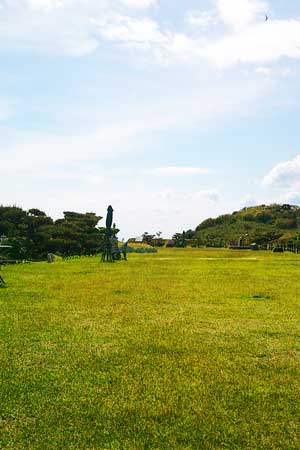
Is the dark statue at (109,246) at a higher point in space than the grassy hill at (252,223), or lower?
lower

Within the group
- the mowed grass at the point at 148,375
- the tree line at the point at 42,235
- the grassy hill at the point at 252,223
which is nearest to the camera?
the mowed grass at the point at 148,375

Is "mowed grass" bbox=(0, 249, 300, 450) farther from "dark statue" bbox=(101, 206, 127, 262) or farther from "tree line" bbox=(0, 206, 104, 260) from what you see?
"tree line" bbox=(0, 206, 104, 260)

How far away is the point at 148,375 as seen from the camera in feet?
19.1

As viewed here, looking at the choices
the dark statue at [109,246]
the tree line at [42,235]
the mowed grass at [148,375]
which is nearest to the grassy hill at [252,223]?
the tree line at [42,235]

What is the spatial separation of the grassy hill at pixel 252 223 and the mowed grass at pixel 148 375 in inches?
2939

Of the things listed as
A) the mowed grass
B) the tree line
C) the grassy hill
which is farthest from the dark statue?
the grassy hill

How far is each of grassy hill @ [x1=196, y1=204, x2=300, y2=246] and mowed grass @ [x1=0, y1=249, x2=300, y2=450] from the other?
74642mm

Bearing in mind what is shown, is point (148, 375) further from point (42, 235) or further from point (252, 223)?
point (252, 223)

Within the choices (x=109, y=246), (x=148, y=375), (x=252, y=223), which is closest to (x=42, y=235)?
(x=109, y=246)

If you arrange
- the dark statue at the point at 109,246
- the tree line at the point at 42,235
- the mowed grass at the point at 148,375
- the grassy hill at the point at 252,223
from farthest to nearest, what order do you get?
the grassy hill at the point at 252,223
the tree line at the point at 42,235
the dark statue at the point at 109,246
the mowed grass at the point at 148,375

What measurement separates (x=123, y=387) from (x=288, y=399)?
2.00m

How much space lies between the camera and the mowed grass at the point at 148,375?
4.25 metres

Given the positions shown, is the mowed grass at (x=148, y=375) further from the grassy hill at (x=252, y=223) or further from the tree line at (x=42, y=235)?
the grassy hill at (x=252, y=223)

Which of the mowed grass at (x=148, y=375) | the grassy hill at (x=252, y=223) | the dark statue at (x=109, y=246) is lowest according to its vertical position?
the mowed grass at (x=148, y=375)
